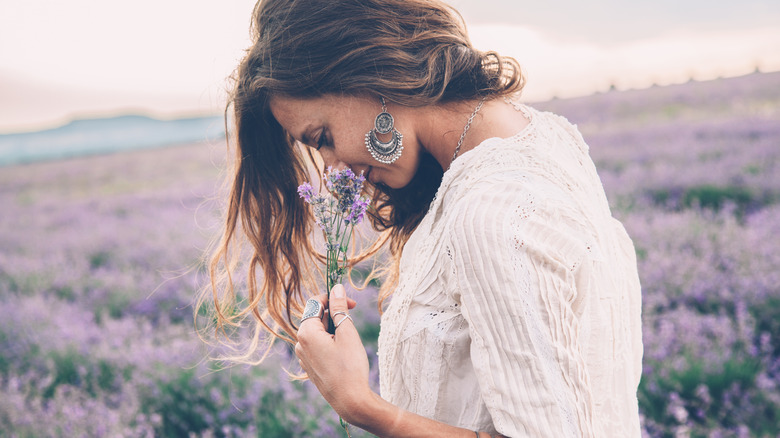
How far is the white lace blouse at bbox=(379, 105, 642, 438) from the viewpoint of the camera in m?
0.96

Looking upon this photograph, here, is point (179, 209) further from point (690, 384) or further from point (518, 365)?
point (518, 365)

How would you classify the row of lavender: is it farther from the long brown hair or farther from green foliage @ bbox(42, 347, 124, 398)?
green foliage @ bbox(42, 347, 124, 398)

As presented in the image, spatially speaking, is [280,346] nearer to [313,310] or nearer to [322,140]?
[322,140]

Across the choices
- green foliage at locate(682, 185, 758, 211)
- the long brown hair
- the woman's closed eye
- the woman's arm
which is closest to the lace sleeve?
the woman's arm

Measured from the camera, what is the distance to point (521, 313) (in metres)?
0.95

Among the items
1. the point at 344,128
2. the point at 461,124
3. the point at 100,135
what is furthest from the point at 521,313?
the point at 100,135

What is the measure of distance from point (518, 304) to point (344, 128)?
0.76 m

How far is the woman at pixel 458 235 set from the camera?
3.17 ft

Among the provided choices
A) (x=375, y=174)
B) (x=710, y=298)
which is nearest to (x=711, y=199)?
(x=710, y=298)

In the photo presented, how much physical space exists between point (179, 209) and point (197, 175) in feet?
17.6

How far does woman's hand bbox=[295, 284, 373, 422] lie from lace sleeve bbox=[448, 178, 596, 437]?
0.25 m

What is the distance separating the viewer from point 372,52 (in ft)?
4.56

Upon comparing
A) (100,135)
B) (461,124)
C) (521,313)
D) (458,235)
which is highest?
(461,124)

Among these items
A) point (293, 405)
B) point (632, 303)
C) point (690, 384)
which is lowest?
point (293, 405)
